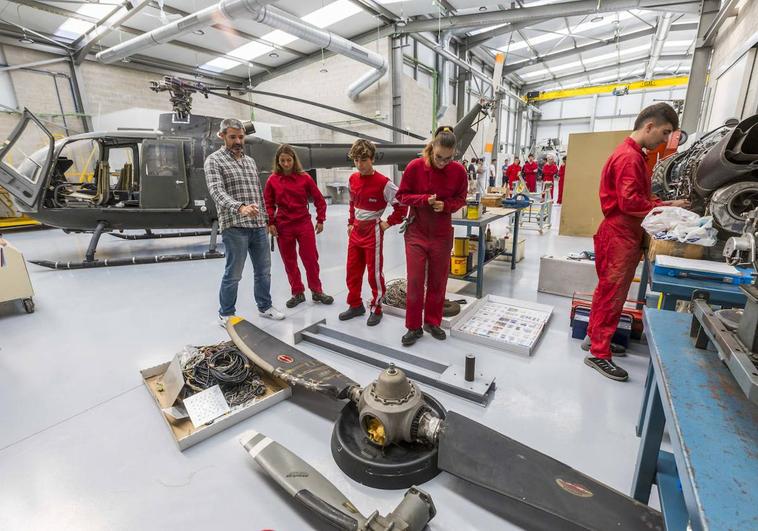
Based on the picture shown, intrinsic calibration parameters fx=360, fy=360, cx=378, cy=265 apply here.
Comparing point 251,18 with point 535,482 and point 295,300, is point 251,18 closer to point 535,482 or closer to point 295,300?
point 295,300

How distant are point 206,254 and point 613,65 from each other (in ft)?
58.9

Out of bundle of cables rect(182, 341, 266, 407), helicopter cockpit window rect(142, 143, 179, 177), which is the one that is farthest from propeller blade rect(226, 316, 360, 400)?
helicopter cockpit window rect(142, 143, 179, 177)

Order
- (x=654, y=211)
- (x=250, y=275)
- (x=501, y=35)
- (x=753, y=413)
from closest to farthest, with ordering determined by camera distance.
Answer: (x=753, y=413) < (x=654, y=211) < (x=250, y=275) < (x=501, y=35)

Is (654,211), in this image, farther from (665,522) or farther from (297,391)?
(297,391)

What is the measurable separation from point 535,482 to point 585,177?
18.7 ft

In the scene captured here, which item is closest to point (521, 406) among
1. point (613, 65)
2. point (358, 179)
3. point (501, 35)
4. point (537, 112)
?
point (358, 179)

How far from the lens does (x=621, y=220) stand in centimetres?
206

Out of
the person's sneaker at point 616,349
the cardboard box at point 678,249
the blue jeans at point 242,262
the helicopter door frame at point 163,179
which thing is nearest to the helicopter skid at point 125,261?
the helicopter door frame at point 163,179

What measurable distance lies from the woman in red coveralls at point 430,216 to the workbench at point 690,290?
1195 millimetres

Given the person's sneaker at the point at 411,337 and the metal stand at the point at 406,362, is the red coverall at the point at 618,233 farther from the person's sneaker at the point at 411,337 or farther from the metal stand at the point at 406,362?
the person's sneaker at the point at 411,337

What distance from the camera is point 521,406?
1968 mm

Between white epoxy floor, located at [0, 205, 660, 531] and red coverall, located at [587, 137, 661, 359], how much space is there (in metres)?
0.35

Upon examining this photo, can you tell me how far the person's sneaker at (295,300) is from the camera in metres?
3.38

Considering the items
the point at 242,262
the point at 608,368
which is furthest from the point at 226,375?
the point at 608,368
